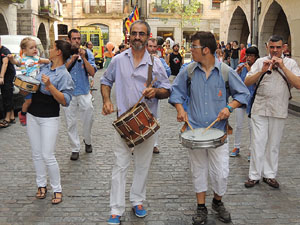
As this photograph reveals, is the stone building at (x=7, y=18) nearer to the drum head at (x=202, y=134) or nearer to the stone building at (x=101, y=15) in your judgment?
the drum head at (x=202, y=134)

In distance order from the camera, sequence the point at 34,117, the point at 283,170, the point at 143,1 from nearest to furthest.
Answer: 1. the point at 34,117
2. the point at 283,170
3. the point at 143,1

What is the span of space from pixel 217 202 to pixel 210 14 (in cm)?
4732

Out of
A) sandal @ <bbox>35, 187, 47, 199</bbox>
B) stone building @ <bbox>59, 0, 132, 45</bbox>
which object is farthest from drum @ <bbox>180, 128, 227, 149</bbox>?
stone building @ <bbox>59, 0, 132, 45</bbox>

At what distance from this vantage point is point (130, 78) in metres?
4.38

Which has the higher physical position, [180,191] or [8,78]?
[8,78]

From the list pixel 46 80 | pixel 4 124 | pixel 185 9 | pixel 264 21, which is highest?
pixel 185 9

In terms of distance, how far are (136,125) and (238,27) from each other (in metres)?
23.5

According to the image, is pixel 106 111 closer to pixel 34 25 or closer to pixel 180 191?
pixel 180 191

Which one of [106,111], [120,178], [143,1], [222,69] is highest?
[143,1]

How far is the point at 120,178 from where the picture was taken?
14.5 ft

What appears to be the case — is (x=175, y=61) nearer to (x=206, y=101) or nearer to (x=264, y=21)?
(x=264, y=21)

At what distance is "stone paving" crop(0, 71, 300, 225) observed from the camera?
4.58 metres

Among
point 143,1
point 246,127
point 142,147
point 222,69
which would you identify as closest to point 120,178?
point 142,147

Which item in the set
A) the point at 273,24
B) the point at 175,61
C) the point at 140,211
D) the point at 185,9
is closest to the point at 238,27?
the point at 273,24
